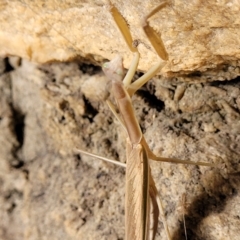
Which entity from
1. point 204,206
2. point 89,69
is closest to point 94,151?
point 89,69

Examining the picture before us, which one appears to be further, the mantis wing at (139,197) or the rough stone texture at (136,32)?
the mantis wing at (139,197)

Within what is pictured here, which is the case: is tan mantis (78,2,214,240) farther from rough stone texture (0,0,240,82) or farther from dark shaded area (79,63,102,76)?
dark shaded area (79,63,102,76)

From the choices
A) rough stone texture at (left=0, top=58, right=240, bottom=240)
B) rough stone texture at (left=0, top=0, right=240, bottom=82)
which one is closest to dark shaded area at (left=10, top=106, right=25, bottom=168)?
rough stone texture at (left=0, top=58, right=240, bottom=240)

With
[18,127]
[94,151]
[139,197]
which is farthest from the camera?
[18,127]

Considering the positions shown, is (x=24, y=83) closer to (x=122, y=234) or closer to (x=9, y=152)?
(x=9, y=152)

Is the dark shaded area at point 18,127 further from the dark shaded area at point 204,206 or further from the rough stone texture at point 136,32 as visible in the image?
the dark shaded area at point 204,206

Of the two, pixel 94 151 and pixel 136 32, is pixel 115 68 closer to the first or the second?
pixel 136 32

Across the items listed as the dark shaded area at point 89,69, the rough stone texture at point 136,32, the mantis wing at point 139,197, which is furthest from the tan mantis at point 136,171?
the dark shaded area at point 89,69
